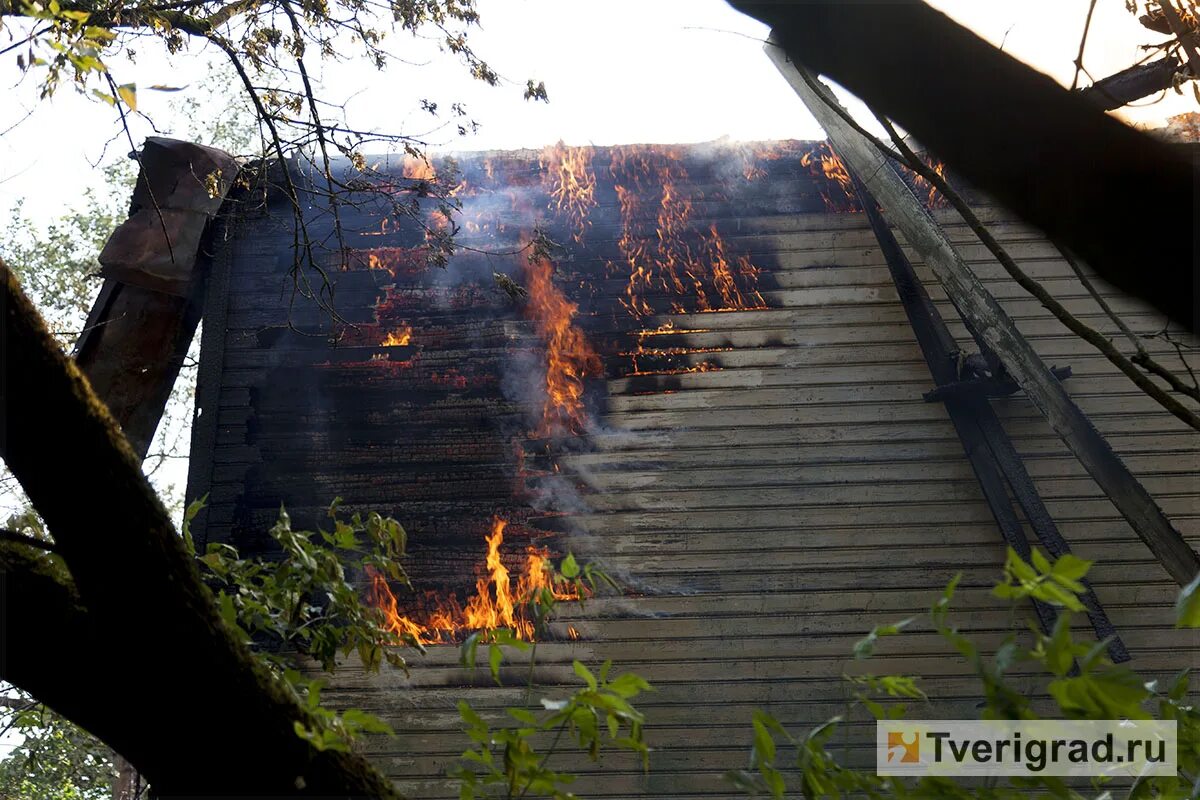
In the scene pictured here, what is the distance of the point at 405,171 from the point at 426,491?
2631 millimetres

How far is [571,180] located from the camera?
7.35 metres

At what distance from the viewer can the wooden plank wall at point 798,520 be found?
587 centimetres

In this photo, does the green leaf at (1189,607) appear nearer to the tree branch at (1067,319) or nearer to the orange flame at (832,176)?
the tree branch at (1067,319)

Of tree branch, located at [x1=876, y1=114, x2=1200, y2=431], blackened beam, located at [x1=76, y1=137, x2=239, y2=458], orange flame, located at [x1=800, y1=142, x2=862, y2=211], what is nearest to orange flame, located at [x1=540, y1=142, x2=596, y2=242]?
orange flame, located at [x1=800, y1=142, x2=862, y2=211]

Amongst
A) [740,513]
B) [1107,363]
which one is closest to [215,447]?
[740,513]

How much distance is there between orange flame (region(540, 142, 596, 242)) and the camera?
23.8 ft

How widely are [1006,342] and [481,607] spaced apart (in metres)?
3.59

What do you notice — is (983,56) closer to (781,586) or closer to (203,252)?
(781,586)

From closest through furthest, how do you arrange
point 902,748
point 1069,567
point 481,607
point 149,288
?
point 1069,567, point 902,748, point 481,607, point 149,288

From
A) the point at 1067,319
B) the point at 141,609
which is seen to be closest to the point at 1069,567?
the point at 1067,319

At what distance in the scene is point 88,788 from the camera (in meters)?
16.2

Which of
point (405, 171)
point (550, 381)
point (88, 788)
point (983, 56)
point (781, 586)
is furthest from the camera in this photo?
point (88, 788)

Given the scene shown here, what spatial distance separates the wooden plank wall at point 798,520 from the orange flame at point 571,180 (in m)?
0.75

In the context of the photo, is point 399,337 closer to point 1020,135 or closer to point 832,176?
point 832,176
